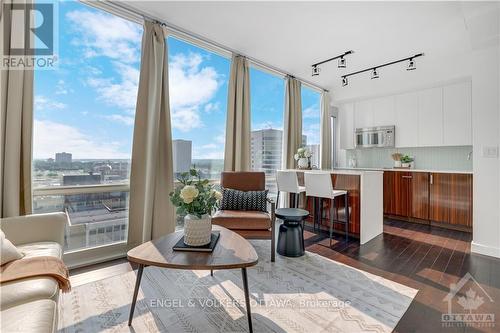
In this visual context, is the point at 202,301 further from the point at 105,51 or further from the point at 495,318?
the point at 105,51

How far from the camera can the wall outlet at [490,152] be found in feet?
8.87

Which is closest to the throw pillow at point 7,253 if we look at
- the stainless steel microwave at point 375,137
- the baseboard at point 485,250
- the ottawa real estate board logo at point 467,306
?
the ottawa real estate board logo at point 467,306

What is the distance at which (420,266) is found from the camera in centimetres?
247

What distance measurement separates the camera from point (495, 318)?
5.48 feet

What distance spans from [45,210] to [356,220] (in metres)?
3.67

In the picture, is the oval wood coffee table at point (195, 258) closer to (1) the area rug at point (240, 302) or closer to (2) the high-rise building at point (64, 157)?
(1) the area rug at point (240, 302)

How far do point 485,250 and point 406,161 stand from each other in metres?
2.35

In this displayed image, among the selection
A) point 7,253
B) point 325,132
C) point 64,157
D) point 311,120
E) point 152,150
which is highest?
point 311,120

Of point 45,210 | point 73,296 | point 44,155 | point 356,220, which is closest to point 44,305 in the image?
point 73,296

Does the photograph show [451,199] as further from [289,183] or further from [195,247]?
[195,247]

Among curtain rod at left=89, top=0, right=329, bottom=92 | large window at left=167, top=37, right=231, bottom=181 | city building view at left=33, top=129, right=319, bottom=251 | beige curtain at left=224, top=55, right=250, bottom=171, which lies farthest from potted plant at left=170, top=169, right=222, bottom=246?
curtain rod at left=89, top=0, right=329, bottom=92

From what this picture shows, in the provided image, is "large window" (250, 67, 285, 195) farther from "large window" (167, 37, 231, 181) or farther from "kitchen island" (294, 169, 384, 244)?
"kitchen island" (294, 169, 384, 244)

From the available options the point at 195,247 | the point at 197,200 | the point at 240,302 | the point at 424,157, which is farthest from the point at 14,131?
the point at 424,157

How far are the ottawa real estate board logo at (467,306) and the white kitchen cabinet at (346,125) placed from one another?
375cm
